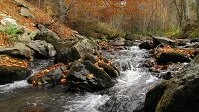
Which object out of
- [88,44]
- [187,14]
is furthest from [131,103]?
[187,14]

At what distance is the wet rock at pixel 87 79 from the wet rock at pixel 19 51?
4.21 m

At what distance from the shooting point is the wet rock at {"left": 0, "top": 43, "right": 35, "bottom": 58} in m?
13.7

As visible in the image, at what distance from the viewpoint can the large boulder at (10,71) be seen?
1146cm

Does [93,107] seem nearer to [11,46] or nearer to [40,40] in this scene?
[11,46]

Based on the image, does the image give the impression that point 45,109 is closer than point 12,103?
Yes

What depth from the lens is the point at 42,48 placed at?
52.8 feet

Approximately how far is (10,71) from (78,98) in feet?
11.3

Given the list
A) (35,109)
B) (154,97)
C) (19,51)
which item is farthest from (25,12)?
(154,97)

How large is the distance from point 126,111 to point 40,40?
10.3 m

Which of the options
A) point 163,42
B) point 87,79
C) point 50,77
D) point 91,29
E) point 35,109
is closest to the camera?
point 35,109

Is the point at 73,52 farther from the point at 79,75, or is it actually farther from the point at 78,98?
the point at 78,98

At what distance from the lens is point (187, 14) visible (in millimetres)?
31828

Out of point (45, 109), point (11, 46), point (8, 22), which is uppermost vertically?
point (8, 22)

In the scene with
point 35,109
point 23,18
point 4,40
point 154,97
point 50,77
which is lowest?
point 35,109
